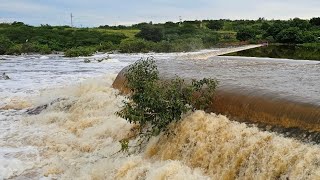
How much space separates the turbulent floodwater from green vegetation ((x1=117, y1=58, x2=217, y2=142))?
0.26 metres

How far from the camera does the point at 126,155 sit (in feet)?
29.1

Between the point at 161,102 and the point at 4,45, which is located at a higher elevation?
the point at 161,102

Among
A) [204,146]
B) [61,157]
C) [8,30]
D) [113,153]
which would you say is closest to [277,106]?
[204,146]

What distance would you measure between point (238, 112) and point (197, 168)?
1.56m

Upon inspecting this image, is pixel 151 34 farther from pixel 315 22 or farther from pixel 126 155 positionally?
pixel 126 155

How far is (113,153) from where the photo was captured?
934 centimetres

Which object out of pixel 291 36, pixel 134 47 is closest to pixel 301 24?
pixel 291 36

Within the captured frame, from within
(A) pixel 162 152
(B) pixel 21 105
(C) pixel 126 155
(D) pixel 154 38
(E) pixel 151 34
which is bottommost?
(B) pixel 21 105

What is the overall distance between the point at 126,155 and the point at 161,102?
136cm

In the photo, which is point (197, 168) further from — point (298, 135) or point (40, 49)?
point (40, 49)

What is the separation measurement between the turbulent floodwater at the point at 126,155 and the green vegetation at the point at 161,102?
0.86 feet

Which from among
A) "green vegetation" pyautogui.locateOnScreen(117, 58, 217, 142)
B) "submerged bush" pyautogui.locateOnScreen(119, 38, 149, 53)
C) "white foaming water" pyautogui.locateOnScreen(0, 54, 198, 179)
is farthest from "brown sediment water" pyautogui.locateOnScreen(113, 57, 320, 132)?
"submerged bush" pyautogui.locateOnScreen(119, 38, 149, 53)

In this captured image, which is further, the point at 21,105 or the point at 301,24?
the point at 301,24

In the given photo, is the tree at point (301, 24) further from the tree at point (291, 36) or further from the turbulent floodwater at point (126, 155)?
the turbulent floodwater at point (126, 155)
